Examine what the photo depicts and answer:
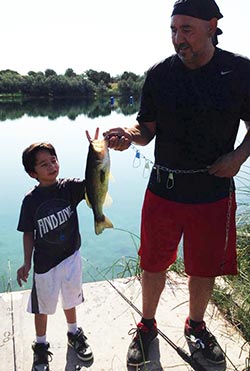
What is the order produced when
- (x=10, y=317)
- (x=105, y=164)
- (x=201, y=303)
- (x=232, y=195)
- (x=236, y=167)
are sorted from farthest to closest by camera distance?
(x=10, y=317)
(x=201, y=303)
(x=232, y=195)
(x=236, y=167)
(x=105, y=164)

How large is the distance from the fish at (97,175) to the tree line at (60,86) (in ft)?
156

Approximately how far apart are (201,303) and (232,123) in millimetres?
1237

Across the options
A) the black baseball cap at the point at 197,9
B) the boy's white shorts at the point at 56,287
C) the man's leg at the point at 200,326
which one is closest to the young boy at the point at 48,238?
the boy's white shorts at the point at 56,287

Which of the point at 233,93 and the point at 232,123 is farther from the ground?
the point at 233,93

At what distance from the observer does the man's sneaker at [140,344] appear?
246 centimetres

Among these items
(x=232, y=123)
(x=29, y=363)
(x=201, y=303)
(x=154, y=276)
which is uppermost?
(x=232, y=123)

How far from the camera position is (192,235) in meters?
2.41

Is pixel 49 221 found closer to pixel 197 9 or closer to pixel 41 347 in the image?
pixel 41 347

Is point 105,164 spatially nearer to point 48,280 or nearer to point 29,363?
point 48,280

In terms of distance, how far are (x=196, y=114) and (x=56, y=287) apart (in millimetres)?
1382

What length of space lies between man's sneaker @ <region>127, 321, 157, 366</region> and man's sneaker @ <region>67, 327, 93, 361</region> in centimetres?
27

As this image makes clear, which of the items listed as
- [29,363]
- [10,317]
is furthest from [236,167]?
[10,317]

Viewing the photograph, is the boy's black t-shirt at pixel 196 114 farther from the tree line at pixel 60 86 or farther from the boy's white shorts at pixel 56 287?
the tree line at pixel 60 86

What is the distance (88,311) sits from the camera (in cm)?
300
